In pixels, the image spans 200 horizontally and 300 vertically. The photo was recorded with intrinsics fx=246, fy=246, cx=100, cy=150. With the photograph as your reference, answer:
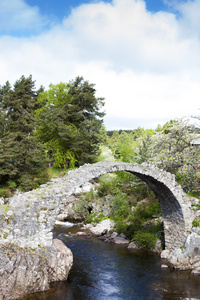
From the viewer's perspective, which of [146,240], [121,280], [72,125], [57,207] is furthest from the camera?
[72,125]

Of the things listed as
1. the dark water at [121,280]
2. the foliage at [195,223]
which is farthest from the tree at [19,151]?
the foliage at [195,223]

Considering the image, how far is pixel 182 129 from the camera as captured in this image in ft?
60.8

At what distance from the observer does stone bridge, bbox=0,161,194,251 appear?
10.4m

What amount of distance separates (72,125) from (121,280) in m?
26.9

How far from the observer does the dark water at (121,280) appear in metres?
10.9

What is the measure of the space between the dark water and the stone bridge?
2.12 metres

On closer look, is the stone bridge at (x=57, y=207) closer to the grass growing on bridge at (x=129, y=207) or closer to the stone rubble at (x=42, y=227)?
the stone rubble at (x=42, y=227)

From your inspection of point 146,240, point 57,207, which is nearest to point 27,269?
point 57,207

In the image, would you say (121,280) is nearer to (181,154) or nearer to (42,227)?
(42,227)

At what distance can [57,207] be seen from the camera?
11445 mm

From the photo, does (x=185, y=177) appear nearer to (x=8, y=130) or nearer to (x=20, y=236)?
(x=20, y=236)

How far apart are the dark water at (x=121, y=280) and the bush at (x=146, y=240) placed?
70 cm

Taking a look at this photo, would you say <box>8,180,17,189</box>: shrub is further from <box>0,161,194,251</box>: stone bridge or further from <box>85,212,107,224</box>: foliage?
<box>0,161,194,251</box>: stone bridge

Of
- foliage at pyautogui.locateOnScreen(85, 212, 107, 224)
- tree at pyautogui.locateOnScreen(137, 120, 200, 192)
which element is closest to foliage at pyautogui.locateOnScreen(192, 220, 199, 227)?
tree at pyautogui.locateOnScreen(137, 120, 200, 192)
